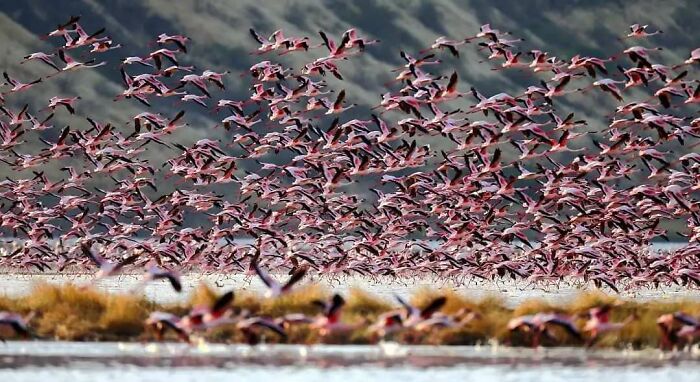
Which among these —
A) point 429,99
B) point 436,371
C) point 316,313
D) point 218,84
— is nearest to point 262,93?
point 218,84

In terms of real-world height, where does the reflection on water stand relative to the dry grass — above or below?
below

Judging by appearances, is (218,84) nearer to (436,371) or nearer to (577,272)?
(577,272)

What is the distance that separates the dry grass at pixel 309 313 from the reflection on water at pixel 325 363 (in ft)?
2.86

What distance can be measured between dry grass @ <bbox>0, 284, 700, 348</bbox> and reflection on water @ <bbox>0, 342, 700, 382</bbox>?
87 centimetres

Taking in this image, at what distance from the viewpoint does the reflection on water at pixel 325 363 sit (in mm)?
28078

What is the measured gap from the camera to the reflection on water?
92.1 ft

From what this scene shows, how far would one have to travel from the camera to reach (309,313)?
37688 mm

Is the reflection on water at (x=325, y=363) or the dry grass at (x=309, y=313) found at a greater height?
the dry grass at (x=309, y=313)

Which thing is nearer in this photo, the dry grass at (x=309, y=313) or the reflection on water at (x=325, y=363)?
the reflection on water at (x=325, y=363)

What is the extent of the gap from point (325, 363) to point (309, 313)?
768 centimetres

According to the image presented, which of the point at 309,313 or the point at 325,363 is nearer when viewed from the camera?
the point at 325,363

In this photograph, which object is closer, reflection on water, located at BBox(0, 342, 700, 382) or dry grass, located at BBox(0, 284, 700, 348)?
reflection on water, located at BBox(0, 342, 700, 382)

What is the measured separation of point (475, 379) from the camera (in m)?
28.0

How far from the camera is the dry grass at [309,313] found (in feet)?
111
